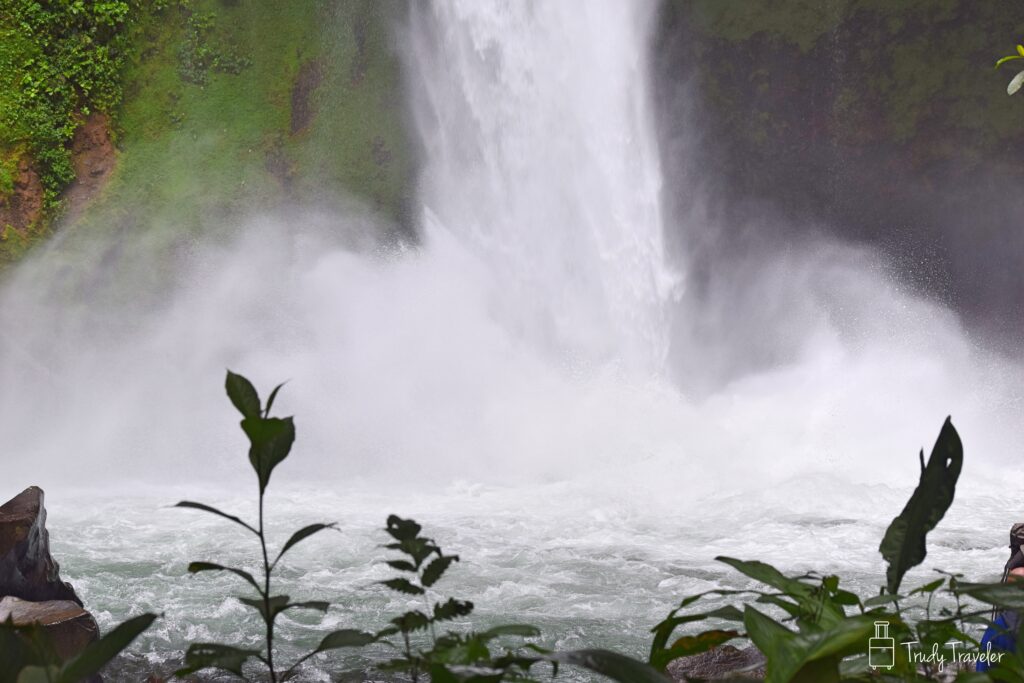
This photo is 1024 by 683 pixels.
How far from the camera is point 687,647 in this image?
1.17m

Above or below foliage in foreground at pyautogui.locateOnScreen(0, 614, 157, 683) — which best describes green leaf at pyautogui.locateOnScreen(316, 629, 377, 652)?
above

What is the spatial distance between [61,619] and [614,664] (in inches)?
170

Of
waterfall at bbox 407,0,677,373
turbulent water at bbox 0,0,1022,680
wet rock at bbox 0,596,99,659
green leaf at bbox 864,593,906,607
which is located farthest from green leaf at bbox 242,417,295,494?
waterfall at bbox 407,0,677,373

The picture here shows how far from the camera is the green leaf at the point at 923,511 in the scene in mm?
1007

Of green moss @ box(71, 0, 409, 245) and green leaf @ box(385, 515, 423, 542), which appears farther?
green moss @ box(71, 0, 409, 245)

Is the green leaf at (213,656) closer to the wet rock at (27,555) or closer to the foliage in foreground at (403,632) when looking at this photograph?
the foliage in foreground at (403,632)

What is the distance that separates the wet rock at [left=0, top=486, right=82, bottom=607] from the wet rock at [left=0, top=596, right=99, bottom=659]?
0.86ft

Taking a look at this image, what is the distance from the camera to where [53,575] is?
5398mm

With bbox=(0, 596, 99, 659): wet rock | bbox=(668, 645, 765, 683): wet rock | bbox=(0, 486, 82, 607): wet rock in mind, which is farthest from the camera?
bbox=(0, 486, 82, 607): wet rock

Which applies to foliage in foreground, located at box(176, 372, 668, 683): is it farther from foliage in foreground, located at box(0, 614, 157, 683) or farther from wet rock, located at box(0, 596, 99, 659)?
wet rock, located at box(0, 596, 99, 659)

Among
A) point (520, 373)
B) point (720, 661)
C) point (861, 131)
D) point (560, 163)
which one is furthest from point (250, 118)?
point (720, 661)

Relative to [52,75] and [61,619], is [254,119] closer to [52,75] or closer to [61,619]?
[52,75]

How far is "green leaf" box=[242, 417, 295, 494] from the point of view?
101 cm

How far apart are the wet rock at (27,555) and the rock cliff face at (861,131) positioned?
12.1 m
